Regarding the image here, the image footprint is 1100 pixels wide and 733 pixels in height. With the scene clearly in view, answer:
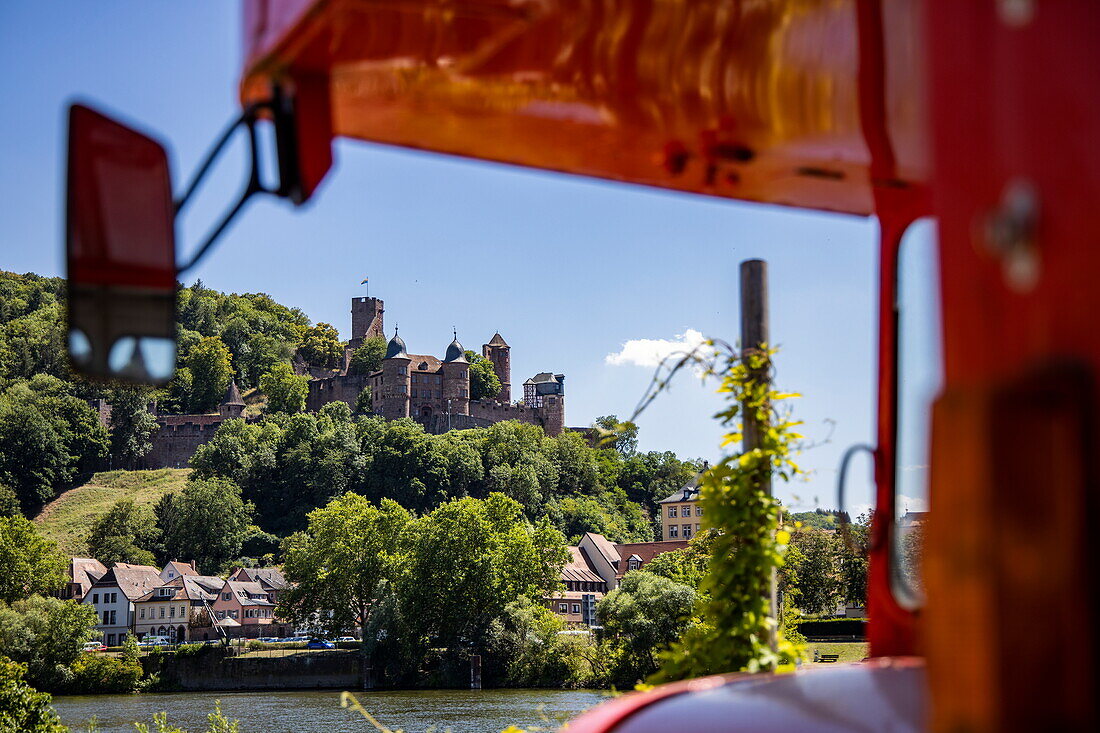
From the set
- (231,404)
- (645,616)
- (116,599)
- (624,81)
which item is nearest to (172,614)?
(116,599)

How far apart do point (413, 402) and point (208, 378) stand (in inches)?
878

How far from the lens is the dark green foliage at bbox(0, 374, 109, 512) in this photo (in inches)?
3885

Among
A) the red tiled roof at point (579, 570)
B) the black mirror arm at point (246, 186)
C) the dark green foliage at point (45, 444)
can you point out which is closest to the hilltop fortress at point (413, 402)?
the dark green foliage at point (45, 444)

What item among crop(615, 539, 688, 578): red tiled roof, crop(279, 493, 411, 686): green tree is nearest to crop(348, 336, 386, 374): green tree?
crop(615, 539, 688, 578): red tiled roof

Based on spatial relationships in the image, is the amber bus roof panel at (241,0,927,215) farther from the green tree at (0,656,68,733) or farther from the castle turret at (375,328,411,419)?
the castle turret at (375,328,411,419)

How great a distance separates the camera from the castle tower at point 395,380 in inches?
4250

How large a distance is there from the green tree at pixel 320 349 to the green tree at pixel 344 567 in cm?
6331

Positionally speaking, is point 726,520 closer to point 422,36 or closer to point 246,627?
point 422,36

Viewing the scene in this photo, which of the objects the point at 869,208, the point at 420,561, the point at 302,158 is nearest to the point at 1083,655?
the point at 302,158

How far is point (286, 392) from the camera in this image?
11488 centimetres

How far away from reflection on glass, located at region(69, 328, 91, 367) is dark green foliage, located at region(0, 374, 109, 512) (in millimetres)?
104274

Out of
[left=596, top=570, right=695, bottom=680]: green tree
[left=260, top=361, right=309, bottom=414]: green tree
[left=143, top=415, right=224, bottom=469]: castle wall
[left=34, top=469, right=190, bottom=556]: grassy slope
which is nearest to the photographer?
[left=596, top=570, right=695, bottom=680]: green tree

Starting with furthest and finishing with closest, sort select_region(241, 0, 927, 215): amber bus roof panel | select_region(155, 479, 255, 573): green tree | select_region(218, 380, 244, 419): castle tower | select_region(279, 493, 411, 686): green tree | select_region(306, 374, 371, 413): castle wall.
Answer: select_region(306, 374, 371, 413): castle wall → select_region(218, 380, 244, 419): castle tower → select_region(155, 479, 255, 573): green tree → select_region(279, 493, 411, 686): green tree → select_region(241, 0, 927, 215): amber bus roof panel

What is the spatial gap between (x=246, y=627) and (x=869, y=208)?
8048 cm
